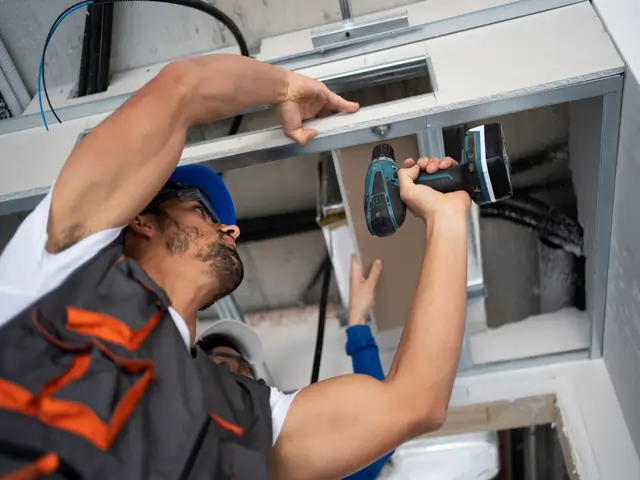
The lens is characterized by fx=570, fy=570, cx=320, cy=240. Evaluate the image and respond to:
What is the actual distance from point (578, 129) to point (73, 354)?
1038 mm

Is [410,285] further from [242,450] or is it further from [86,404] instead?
[86,404]

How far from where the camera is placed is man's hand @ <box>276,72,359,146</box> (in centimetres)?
94

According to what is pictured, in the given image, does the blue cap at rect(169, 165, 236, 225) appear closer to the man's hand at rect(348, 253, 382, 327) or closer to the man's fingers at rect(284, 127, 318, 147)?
the man's fingers at rect(284, 127, 318, 147)

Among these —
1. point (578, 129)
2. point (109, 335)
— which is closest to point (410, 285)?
point (578, 129)

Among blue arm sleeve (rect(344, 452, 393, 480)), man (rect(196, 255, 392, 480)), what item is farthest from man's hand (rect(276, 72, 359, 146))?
blue arm sleeve (rect(344, 452, 393, 480))

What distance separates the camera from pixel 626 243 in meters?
1.02

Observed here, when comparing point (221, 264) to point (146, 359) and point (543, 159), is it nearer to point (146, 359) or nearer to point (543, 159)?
point (146, 359)

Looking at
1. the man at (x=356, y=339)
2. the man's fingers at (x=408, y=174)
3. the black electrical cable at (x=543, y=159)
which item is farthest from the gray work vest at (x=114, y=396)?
the black electrical cable at (x=543, y=159)

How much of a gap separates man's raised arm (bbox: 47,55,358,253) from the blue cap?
0.45 feet

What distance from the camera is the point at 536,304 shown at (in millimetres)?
1625

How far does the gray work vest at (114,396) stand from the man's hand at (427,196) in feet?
1.17

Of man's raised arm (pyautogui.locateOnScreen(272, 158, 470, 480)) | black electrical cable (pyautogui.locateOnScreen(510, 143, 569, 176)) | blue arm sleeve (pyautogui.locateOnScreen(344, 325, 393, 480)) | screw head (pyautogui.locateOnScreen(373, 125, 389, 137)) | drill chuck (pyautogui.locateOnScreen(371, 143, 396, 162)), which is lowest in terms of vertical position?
blue arm sleeve (pyautogui.locateOnScreen(344, 325, 393, 480))

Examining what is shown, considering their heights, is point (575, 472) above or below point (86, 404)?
below

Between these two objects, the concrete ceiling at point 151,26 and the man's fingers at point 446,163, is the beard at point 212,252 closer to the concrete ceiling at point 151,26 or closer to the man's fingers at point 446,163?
the man's fingers at point 446,163
